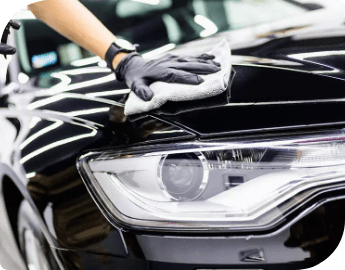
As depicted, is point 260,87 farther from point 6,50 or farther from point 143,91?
point 6,50

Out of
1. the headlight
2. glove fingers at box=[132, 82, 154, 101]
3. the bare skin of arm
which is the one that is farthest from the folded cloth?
the bare skin of arm

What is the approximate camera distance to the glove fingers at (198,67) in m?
1.47

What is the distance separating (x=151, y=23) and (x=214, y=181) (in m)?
0.81

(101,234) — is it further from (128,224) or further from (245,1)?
(245,1)

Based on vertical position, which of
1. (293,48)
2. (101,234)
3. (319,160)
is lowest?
(101,234)

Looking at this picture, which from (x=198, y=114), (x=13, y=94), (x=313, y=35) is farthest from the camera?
(x=13, y=94)

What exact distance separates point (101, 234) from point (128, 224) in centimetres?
9

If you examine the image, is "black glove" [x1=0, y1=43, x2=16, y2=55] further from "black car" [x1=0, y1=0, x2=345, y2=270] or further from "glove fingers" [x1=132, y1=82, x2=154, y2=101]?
"glove fingers" [x1=132, y1=82, x2=154, y2=101]

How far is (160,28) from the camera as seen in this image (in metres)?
1.84

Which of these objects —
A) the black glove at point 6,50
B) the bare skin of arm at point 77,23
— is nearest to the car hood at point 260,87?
the bare skin of arm at point 77,23

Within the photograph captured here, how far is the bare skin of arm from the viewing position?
5.88 ft

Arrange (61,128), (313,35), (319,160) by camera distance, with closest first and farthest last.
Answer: (319,160), (61,128), (313,35)

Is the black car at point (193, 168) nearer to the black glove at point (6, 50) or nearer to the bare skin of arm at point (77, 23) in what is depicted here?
the bare skin of arm at point (77, 23)

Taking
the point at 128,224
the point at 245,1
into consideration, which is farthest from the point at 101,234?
the point at 245,1
